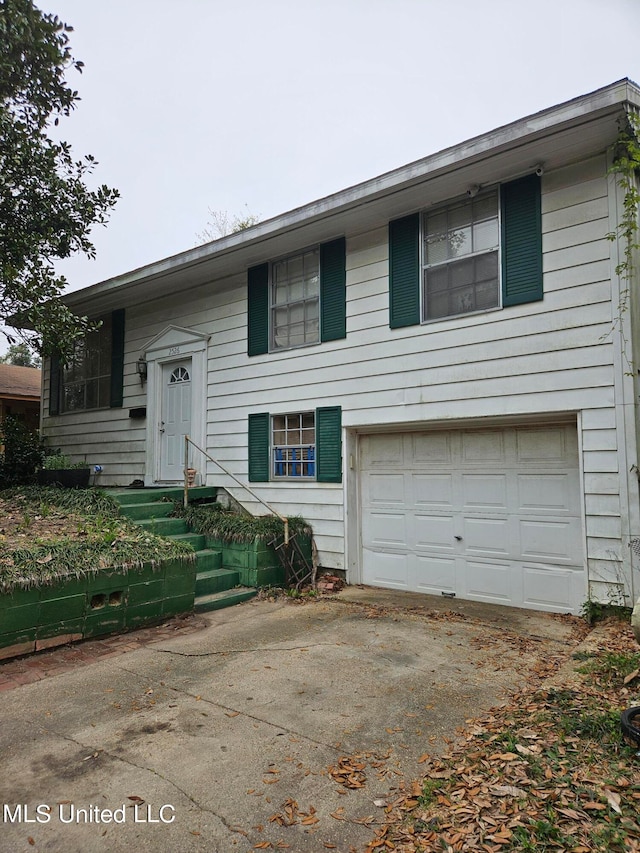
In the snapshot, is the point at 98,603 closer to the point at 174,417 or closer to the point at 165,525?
the point at 165,525

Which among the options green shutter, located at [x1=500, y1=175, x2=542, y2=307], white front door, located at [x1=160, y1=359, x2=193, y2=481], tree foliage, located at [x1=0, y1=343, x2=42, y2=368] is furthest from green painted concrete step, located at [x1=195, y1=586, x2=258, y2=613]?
tree foliage, located at [x1=0, y1=343, x2=42, y2=368]

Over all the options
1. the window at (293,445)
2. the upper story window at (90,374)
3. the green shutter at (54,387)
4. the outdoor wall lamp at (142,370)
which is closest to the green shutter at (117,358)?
the upper story window at (90,374)

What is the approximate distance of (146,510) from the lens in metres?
7.50

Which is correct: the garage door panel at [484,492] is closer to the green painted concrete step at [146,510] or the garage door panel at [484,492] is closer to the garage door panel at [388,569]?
the garage door panel at [388,569]

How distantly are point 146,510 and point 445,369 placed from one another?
4341 millimetres

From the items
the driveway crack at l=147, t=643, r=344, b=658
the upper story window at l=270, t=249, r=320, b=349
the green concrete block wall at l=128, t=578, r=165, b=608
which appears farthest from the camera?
the upper story window at l=270, t=249, r=320, b=349

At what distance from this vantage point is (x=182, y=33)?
845 cm

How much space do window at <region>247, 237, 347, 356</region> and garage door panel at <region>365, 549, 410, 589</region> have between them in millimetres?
2919

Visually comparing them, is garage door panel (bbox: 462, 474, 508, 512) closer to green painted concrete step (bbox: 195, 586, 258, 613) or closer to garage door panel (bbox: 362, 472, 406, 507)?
garage door panel (bbox: 362, 472, 406, 507)

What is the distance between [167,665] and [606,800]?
123 inches

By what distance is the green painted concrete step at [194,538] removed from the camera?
23.3ft

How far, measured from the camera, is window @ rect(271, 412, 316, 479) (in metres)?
7.68

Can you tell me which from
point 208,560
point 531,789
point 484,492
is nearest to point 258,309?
point 208,560

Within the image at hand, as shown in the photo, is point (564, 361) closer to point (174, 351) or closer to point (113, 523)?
point (113, 523)
